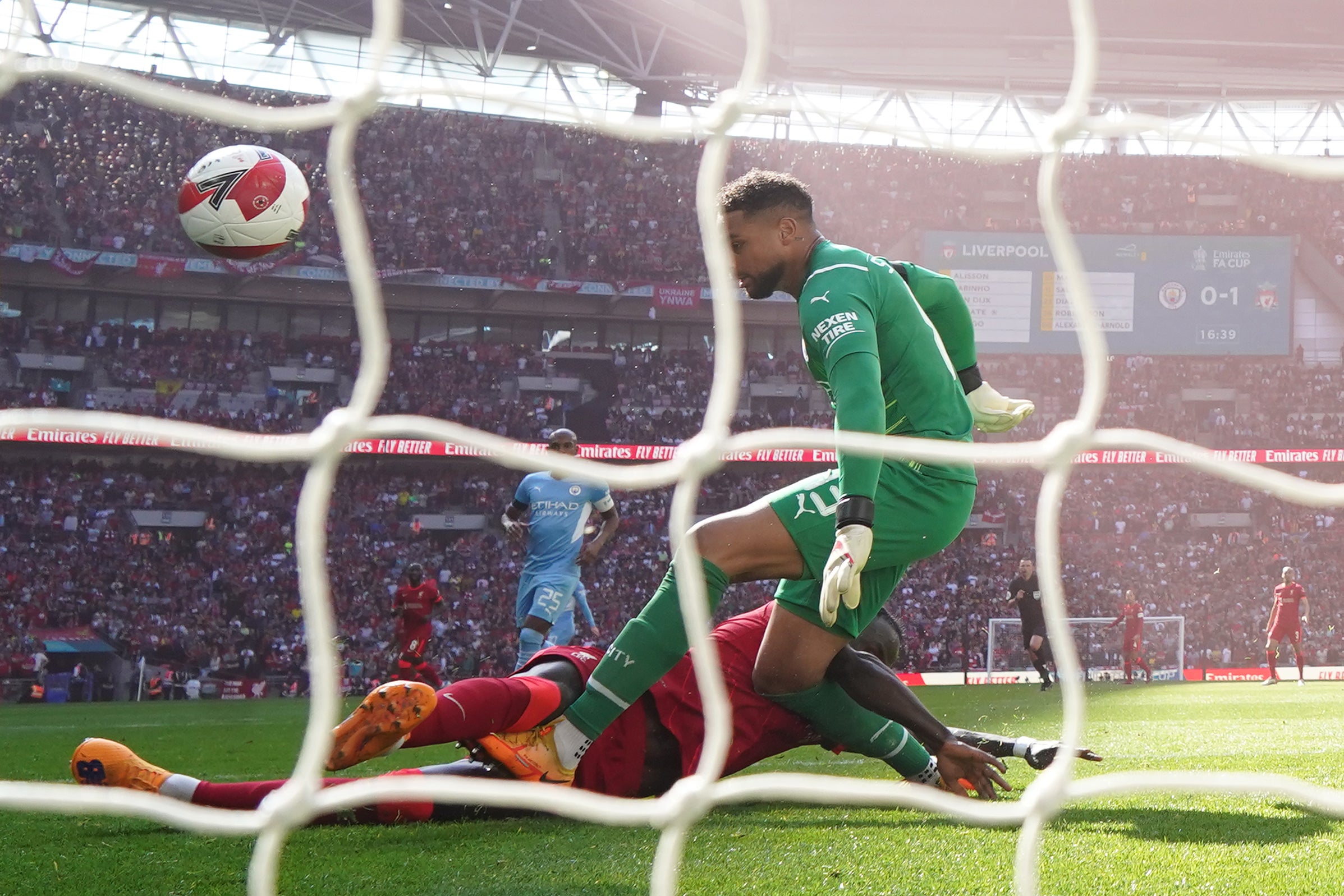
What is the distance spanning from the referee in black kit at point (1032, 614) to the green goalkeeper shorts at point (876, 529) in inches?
385

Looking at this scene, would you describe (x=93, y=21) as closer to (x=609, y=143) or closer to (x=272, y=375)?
(x=272, y=375)

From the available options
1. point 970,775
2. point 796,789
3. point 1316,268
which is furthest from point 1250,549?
point 796,789

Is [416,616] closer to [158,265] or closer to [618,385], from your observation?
[158,265]

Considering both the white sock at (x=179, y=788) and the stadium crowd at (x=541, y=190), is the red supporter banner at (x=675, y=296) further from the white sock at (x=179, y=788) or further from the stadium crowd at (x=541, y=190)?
the white sock at (x=179, y=788)

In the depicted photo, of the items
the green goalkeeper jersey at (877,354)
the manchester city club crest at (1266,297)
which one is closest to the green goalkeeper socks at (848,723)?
the green goalkeeper jersey at (877,354)

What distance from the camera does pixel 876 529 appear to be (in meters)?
3.17

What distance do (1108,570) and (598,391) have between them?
10554 mm

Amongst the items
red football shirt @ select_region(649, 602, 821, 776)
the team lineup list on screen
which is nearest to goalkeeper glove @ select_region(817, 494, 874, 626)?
red football shirt @ select_region(649, 602, 821, 776)

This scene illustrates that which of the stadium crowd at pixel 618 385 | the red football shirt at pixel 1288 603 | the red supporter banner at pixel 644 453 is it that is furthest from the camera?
the stadium crowd at pixel 618 385

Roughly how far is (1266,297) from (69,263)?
23.3m

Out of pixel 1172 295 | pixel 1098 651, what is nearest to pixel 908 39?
pixel 1172 295

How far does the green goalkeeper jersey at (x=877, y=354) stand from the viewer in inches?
114

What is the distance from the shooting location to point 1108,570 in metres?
22.7

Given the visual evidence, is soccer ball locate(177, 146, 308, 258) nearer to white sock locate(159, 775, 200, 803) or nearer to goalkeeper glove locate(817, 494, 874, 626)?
white sock locate(159, 775, 200, 803)
